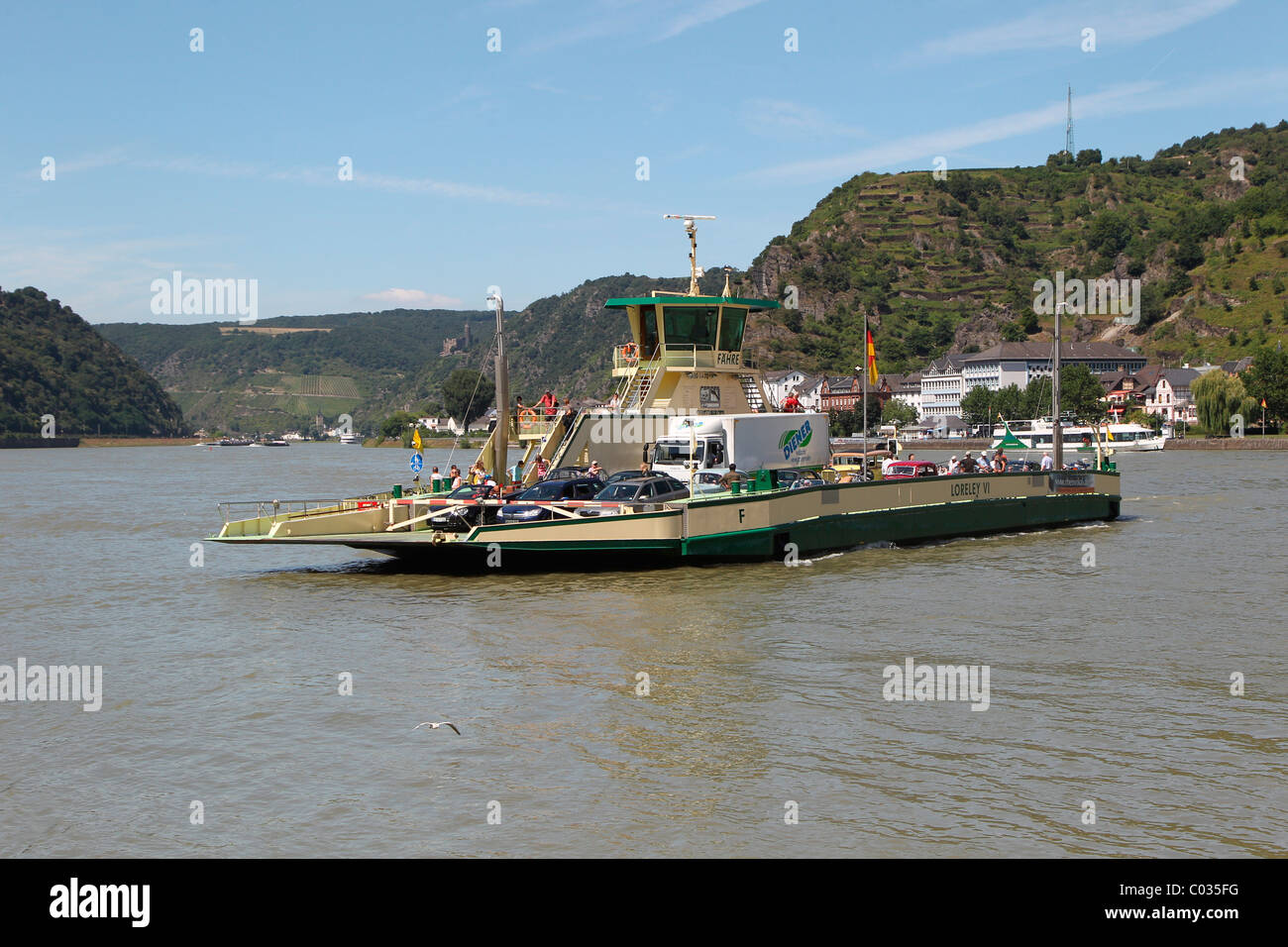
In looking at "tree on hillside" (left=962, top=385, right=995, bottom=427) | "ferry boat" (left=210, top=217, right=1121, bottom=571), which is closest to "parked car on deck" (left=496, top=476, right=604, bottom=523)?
"ferry boat" (left=210, top=217, right=1121, bottom=571)

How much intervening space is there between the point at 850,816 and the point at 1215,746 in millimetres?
4975

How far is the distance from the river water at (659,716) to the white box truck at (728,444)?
4.66 meters

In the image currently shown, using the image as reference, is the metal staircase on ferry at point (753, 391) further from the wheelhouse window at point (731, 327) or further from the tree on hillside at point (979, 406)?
the tree on hillside at point (979, 406)

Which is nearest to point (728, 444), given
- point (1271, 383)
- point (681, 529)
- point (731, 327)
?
point (731, 327)

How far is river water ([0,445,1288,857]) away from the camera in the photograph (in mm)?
10500

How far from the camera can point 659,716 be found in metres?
14.4

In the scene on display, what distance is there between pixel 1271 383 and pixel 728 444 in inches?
4503

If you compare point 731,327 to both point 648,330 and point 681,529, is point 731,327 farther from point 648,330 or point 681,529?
point 681,529

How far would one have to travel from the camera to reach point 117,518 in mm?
50562

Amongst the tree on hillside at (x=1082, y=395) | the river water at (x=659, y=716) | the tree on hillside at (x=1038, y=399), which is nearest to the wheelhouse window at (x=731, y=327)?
the river water at (x=659, y=716)

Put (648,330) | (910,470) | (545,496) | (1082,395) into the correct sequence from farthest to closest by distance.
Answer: (1082,395) < (910,470) < (648,330) < (545,496)

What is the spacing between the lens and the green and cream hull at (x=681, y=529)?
25.9 metres

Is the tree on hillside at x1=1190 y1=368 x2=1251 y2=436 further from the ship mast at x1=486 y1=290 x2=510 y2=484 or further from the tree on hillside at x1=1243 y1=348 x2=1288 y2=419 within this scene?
the ship mast at x1=486 y1=290 x2=510 y2=484
